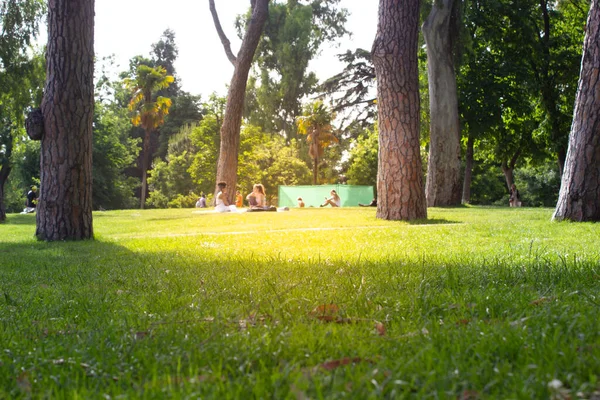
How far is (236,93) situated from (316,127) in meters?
33.3

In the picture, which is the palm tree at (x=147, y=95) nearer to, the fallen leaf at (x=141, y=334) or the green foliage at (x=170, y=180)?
the green foliage at (x=170, y=180)

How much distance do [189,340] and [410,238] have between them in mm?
7306

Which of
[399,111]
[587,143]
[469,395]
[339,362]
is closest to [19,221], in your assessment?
[399,111]

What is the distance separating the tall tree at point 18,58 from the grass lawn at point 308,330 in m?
17.8

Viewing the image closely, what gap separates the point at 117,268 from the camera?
6.79 m

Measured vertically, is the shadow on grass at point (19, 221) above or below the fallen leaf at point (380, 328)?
below

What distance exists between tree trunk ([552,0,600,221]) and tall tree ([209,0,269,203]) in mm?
15377

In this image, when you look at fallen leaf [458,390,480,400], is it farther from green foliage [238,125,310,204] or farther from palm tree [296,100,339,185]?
palm tree [296,100,339,185]

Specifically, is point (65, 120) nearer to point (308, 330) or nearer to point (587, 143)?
point (308, 330)

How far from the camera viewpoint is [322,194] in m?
41.8

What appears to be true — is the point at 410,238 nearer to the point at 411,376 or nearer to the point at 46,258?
the point at 46,258

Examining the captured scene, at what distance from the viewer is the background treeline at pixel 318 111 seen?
3142 centimetres

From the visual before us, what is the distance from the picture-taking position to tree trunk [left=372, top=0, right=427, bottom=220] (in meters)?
14.9

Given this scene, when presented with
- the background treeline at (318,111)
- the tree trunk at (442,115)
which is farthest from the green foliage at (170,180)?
the tree trunk at (442,115)
